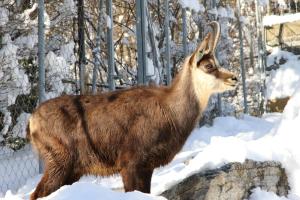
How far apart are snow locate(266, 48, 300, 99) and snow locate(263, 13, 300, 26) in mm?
1020

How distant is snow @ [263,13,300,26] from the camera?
709 inches

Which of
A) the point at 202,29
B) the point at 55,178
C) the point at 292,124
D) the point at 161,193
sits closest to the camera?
the point at 55,178

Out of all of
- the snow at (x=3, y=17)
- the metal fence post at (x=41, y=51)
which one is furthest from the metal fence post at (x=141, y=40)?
the snow at (x=3, y=17)

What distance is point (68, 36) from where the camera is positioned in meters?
9.80

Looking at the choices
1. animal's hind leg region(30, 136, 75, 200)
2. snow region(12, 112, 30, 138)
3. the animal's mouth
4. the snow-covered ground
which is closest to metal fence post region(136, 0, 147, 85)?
the snow-covered ground

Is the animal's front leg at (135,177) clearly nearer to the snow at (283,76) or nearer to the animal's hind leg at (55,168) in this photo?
the animal's hind leg at (55,168)

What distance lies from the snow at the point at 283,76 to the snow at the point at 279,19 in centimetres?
102

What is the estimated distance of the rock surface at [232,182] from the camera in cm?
497

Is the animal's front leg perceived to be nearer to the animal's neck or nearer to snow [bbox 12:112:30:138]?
the animal's neck

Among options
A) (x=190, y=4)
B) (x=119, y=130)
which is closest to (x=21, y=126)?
(x=119, y=130)

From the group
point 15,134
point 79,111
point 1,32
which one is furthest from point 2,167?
point 79,111

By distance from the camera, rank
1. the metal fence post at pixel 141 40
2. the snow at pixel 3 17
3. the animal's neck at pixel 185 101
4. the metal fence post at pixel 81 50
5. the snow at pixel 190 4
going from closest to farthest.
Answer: the animal's neck at pixel 185 101
the snow at pixel 3 17
the metal fence post at pixel 141 40
the metal fence post at pixel 81 50
the snow at pixel 190 4

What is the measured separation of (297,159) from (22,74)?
335 centimetres

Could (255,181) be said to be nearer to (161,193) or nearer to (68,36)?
(161,193)
